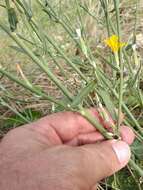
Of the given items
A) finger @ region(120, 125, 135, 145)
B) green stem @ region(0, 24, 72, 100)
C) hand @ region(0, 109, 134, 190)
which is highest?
green stem @ region(0, 24, 72, 100)

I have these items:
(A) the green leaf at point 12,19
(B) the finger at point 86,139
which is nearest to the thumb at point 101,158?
(B) the finger at point 86,139

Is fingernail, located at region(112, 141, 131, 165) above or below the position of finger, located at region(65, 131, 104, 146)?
above

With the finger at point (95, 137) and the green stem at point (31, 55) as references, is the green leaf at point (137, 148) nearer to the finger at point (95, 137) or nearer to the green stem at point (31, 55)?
the finger at point (95, 137)

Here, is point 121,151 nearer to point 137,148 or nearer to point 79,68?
point 137,148

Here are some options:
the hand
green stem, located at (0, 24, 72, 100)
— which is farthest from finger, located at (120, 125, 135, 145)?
green stem, located at (0, 24, 72, 100)

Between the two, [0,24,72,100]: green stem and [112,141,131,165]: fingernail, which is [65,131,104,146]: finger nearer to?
[112,141,131,165]: fingernail
